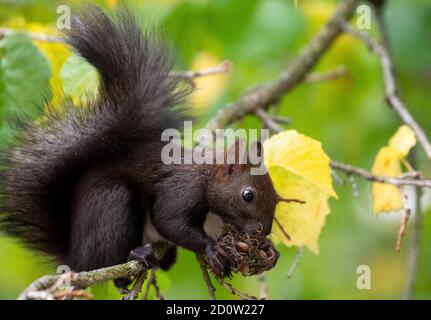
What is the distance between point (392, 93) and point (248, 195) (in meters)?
0.90

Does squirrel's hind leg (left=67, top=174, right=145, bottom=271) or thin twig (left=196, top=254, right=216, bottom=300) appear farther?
squirrel's hind leg (left=67, top=174, right=145, bottom=271)

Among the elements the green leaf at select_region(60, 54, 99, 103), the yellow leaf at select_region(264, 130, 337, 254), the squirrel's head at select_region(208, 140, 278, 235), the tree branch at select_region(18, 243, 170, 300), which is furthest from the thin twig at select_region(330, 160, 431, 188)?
the green leaf at select_region(60, 54, 99, 103)

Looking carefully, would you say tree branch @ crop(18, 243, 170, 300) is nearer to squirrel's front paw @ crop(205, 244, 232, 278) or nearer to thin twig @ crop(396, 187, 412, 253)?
squirrel's front paw @ crop(205, 244, 232, 278)

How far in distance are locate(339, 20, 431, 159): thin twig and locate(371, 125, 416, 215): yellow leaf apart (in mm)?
55

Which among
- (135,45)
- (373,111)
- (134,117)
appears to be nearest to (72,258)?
(134,117)

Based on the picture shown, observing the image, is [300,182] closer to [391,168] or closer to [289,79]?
[391,168]

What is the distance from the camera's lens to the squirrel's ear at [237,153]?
3.79 meters

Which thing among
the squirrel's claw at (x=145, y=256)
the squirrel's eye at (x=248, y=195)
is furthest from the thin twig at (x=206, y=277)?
the squirrel's eye at (x=248, y=195)

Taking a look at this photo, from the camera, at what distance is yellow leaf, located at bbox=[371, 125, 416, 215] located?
3314 millimetres

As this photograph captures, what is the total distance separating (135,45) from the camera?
378cm

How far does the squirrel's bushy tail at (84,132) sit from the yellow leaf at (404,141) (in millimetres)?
1077

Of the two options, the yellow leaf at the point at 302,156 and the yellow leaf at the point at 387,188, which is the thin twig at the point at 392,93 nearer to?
the yellow leaf at the point at 387,188

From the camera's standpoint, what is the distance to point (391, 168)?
3469 mm

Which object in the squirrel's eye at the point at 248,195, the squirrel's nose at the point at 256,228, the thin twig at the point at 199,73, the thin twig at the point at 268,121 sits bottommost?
the squirrel's nose at the point at 256,228
